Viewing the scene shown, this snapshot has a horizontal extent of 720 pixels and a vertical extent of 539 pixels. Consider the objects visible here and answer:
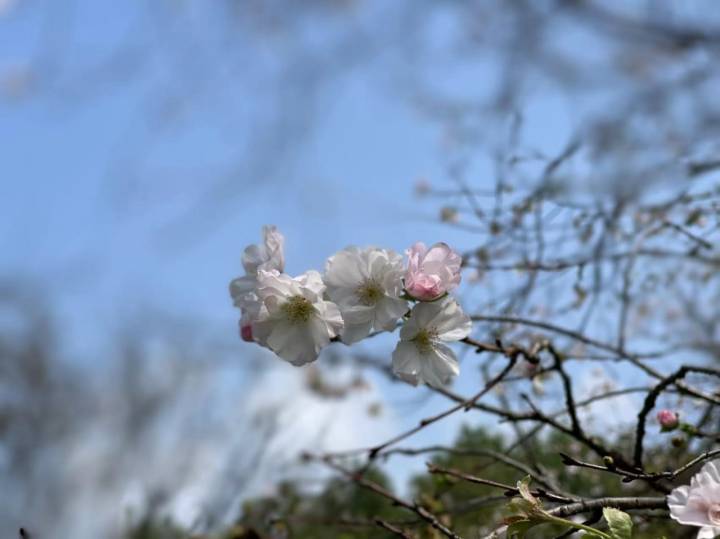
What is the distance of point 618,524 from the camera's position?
88 cm

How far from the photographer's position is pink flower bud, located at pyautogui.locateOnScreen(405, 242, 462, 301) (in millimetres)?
1074

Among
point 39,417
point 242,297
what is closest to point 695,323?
point 242,297

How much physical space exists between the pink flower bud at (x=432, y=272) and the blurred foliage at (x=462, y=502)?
0.59 m

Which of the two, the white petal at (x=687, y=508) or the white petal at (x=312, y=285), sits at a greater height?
the white petal at (x=312, y=285)

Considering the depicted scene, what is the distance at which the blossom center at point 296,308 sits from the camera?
1128mm

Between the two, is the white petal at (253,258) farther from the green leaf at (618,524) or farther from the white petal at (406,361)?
the green leaf at (618,524)

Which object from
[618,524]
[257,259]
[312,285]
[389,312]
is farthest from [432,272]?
[618,524]

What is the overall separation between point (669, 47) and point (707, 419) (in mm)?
1935

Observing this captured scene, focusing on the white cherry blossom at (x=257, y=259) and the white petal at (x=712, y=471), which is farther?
the white cherry blossom at (x=257, y=259)

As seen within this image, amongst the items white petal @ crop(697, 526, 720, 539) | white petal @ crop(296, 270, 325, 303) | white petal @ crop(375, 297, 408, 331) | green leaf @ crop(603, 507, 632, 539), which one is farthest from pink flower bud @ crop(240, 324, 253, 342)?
white petal @ crop(697, 526, 720, 539)

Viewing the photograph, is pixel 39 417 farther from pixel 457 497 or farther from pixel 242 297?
pixel 242 297

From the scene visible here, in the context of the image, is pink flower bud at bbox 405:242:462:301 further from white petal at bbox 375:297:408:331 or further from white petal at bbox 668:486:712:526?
white petal at bbox 668:486:712:526

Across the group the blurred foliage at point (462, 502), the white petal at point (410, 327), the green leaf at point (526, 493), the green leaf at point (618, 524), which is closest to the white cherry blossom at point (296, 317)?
the white petal at point (410, 327)

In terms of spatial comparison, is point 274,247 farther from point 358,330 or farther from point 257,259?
point 358,330
